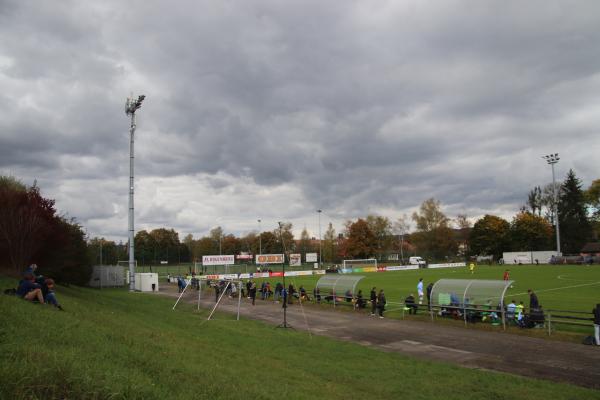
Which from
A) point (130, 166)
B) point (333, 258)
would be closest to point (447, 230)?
point (333, 258)

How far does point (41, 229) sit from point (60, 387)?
2025 centimetres

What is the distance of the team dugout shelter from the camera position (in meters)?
21.4

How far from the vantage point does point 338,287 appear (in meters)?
31.9

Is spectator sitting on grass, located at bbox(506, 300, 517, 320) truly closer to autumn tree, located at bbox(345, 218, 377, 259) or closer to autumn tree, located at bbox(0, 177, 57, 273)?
autumn tree, located at bbox(0, 177, 57, 273)

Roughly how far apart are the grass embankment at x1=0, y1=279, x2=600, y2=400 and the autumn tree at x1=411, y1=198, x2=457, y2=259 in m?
105

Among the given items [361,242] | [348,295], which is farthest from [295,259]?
[348,295]

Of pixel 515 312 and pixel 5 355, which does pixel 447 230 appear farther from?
pixel 5 355

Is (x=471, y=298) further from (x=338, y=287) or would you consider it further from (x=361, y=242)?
(x=361, y=242)

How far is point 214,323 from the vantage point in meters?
21.9

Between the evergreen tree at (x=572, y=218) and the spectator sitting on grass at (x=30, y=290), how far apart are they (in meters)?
114

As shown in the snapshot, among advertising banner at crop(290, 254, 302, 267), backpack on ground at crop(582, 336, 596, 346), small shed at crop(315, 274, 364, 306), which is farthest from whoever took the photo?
advertising banner at crop(290, 254, 302, 267)

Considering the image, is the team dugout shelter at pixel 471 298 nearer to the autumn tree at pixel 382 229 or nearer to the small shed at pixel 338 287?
the small shed at pixel 338 287

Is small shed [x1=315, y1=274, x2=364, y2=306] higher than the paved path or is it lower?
higher

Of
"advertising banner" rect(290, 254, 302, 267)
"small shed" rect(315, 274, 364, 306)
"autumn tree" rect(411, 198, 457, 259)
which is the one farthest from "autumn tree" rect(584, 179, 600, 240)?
"small shed" rect(315, 274, 364, 306)
